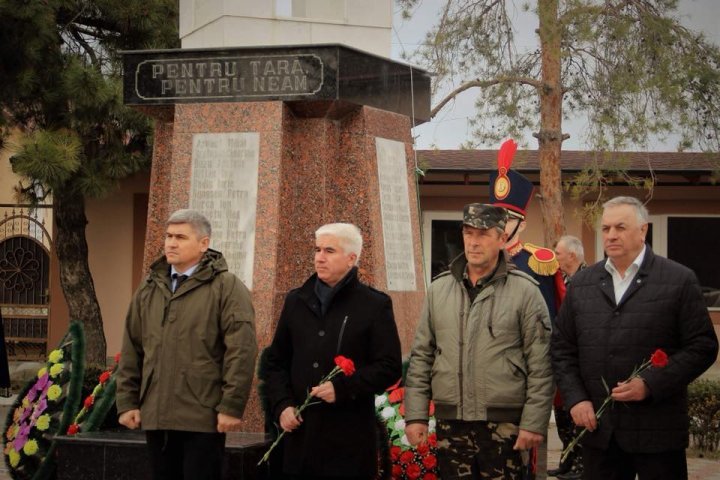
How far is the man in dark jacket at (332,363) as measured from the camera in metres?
5.24

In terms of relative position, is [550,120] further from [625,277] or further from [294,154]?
[625,277]

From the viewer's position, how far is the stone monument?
770 centimetres

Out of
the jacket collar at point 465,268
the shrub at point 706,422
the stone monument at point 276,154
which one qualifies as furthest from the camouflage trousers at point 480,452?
the shrub at point 706,422

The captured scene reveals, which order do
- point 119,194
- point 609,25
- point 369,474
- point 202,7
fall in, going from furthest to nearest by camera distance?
point 119,194, point 609,25, point 202,7, point 369,474

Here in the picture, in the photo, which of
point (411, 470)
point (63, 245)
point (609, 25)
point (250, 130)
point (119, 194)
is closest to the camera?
point (411, 470)

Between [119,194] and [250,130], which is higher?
[119,194]

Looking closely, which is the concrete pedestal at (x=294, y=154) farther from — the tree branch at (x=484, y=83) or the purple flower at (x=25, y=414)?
the tree branch at (x=484, y=83)

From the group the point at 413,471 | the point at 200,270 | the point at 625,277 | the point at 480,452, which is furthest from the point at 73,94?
the point at 625,277

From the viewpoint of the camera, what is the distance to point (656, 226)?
20719 mm

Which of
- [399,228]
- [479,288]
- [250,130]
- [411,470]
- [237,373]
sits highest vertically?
[250,130]

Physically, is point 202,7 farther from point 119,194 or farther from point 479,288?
point 119,194

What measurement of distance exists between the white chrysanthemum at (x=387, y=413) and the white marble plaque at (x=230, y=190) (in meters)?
1.17

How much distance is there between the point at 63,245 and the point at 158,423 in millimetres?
11827

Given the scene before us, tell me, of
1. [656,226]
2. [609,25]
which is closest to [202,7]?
[609,25]
